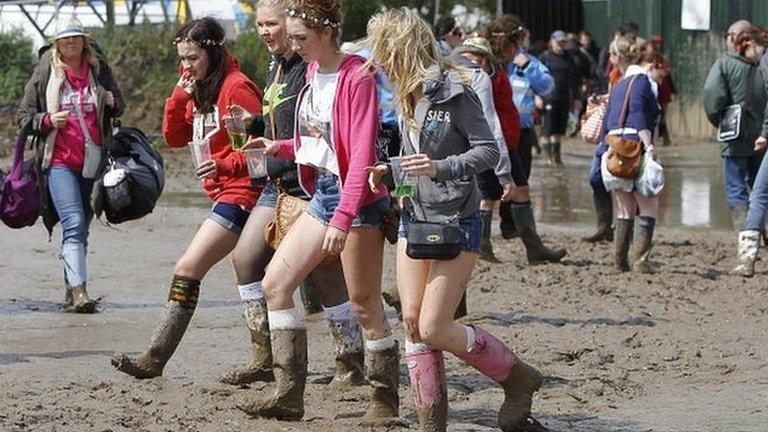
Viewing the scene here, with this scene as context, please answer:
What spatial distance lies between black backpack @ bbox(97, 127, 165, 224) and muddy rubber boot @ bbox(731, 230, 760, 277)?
4169 mm

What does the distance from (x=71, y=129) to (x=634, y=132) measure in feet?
12.8

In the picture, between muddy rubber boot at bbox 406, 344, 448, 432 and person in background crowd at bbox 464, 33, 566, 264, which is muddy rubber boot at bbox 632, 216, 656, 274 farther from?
muddy rubber boot at bbox 406, 344, 448, 432

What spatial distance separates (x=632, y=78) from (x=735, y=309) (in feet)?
6.75

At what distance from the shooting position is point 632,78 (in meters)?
11.8

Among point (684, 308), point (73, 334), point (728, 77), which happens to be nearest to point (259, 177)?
point (73, 334)

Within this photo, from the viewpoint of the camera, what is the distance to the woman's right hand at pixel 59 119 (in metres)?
10.1

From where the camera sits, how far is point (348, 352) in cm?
769

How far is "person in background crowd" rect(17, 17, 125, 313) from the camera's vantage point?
1023cm

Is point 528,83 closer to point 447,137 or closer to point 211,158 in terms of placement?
point 211,158

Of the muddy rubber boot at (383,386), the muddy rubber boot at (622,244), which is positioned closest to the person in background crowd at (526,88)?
the muddy rubber boot at (622,244)

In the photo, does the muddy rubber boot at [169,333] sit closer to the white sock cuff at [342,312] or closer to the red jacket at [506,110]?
the white sock cuff at [342,312]

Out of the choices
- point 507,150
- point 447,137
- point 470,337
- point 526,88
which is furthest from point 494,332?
point 526,88

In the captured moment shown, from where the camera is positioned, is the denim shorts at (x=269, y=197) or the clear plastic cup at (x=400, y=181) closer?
the clear plastic cup at (x=400, y=181)

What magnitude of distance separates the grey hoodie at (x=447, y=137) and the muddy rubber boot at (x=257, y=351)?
5.18ft
